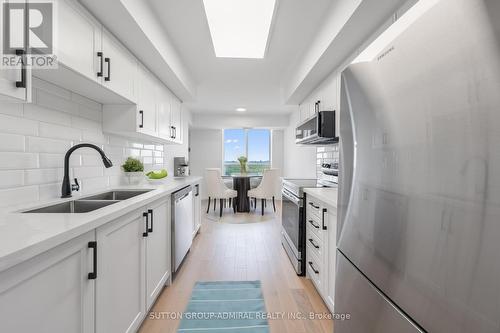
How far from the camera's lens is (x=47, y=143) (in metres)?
1.52

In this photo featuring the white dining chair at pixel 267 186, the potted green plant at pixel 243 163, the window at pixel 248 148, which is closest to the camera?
the white dining chair at pixel 267 186

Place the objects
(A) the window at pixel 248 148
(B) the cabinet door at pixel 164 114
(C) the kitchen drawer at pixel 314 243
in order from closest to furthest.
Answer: (C) the kitchen drawer at pixel 314 243 < (B) the cabinet door at pixel 164 114 < (A) the window at pixel 248 148

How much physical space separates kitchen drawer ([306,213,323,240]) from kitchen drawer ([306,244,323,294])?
21 centimetres

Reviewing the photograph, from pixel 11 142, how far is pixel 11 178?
19 cm

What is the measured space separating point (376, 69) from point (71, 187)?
193cm

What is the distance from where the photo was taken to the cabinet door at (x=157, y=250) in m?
1.68

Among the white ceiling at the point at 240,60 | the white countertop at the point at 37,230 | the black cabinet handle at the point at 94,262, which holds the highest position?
the white ceiling at the point at 240,60

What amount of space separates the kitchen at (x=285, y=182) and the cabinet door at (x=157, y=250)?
3 cm

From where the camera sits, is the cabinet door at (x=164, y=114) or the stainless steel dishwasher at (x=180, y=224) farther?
the cabinet door at (x=164, y=114)

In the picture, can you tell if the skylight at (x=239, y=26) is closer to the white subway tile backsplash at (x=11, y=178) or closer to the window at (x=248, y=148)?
the white subway tile backsplash at (x=11, y=178)

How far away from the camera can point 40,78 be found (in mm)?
1471

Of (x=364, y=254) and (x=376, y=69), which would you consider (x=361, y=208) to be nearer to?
(x=364, y=254)

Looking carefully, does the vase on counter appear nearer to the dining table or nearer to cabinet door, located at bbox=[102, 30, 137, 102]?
cabinet door, located at bbox=[102, 30, 137, 102]

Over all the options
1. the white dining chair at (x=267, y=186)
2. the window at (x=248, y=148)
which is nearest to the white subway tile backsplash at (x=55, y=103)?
the white dining chair at (x=267, y=186)
